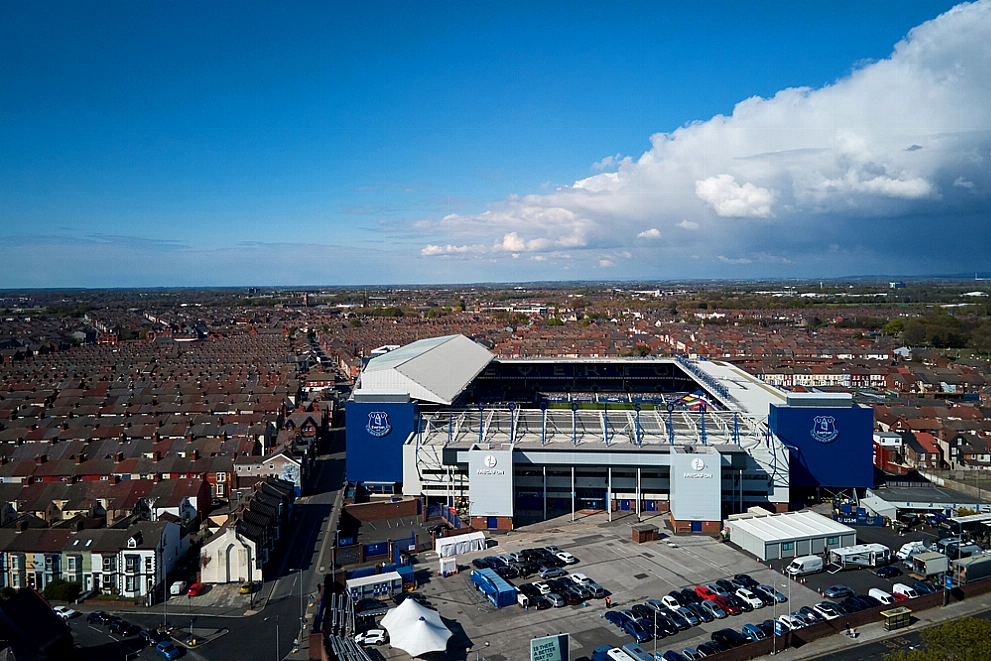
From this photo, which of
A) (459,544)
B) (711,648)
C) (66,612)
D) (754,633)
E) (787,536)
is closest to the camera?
(711,648)

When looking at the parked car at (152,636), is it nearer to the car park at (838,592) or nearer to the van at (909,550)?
the car park at (838,592)

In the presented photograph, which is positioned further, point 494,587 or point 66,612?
point 494,587

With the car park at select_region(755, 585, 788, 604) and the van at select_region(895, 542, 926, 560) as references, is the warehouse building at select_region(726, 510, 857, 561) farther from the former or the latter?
the car park at select_region(755, 585, 788, 604)

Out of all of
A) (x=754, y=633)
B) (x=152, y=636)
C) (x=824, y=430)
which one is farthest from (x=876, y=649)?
(x=152, y=636)

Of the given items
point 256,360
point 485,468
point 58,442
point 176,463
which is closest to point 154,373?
point 256,360

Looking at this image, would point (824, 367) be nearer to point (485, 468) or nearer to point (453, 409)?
point (453, 409)

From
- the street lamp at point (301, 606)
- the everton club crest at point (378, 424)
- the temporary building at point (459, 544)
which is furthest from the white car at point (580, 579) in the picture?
the everton club crest at point (378, 424)

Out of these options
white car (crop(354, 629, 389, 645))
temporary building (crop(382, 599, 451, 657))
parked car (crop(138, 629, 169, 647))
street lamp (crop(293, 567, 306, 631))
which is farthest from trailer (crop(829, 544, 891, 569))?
parked car (crop(138, 629, 169, 647))

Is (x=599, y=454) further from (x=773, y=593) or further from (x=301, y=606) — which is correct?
(x=301, y=606)
